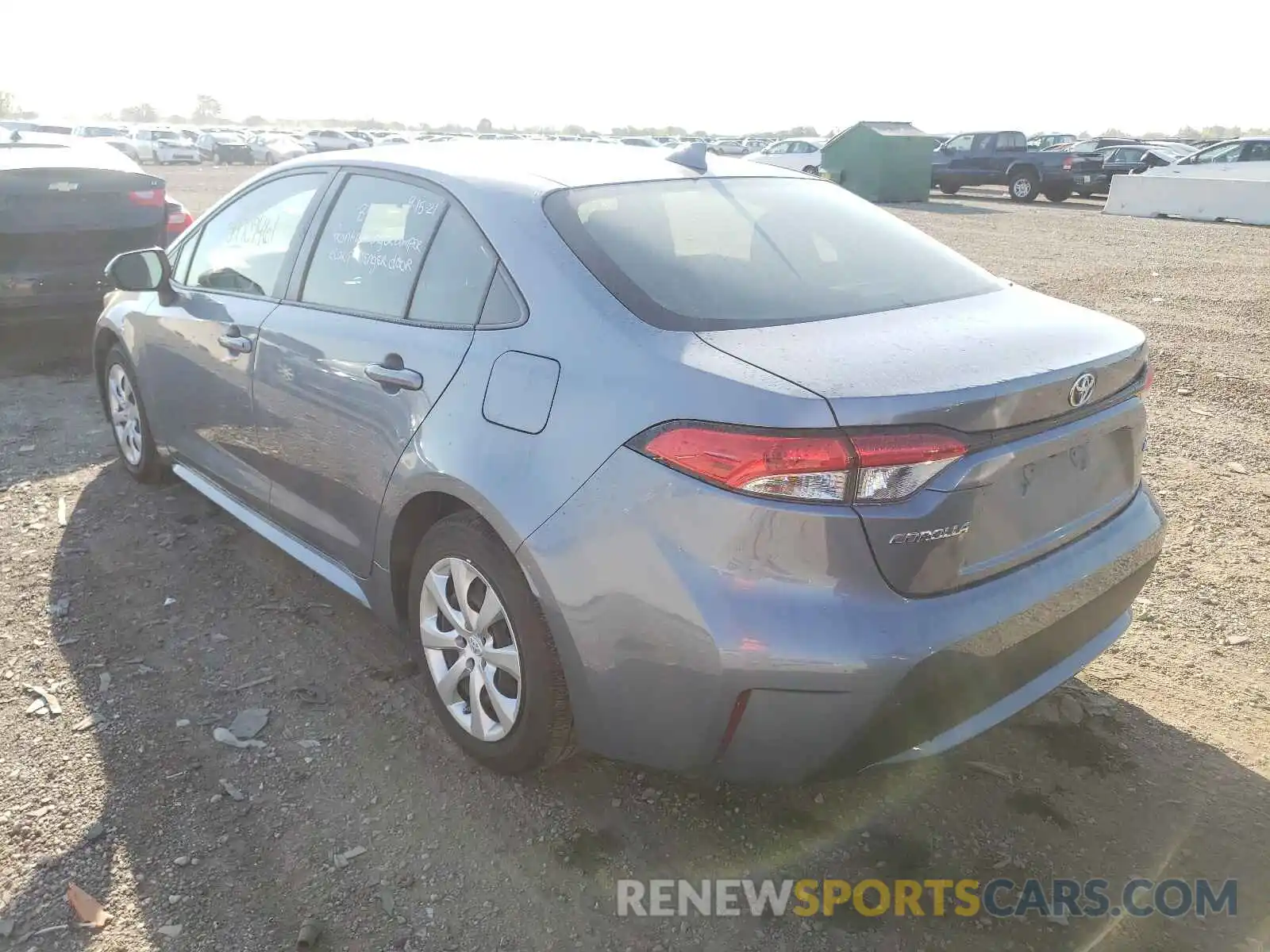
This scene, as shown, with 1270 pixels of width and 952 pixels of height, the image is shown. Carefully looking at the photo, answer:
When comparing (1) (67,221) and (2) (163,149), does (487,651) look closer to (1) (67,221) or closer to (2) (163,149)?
(1) (67,221)

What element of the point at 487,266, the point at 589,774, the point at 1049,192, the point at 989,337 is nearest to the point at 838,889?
the point at 589,774

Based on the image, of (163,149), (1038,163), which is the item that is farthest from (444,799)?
(163,149)

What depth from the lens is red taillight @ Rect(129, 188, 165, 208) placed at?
273 inches

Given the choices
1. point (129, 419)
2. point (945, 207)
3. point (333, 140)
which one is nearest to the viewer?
point (129, 419)

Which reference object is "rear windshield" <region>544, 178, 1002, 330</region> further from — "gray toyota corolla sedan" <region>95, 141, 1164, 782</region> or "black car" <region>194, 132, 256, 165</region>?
"black car" <region>194, 132, 256, 165</region>

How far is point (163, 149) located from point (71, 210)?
41031 mm

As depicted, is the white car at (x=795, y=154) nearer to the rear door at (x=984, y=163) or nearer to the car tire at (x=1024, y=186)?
the rear door at (x=984, y=163)

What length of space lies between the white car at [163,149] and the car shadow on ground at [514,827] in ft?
149

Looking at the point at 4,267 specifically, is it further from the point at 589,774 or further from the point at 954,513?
the point at 954,513

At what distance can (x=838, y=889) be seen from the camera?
95.2 inches

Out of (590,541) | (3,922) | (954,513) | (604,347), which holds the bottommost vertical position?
(3,922)

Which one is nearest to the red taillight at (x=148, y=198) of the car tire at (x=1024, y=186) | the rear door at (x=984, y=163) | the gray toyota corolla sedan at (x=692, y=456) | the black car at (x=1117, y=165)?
the gray toyota corolla sedan at (x=692, y=456)

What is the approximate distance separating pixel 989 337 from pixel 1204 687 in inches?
64.8

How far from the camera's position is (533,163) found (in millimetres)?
3043
